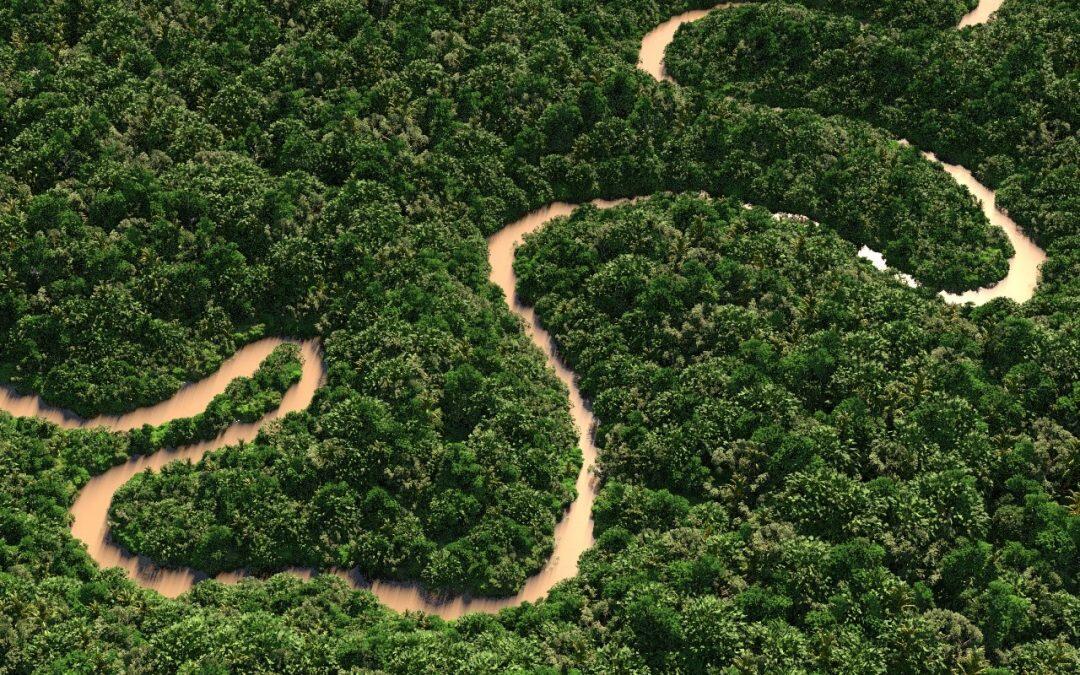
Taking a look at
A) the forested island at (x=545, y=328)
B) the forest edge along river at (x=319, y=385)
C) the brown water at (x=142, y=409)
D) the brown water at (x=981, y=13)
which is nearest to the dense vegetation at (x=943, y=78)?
the forested island at (x=545, y=328)

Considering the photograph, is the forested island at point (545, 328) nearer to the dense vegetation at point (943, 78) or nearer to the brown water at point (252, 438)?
the dense vegetation at point (943, 78)

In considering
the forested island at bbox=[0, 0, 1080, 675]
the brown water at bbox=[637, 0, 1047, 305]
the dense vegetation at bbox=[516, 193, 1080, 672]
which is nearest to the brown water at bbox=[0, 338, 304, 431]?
the forested island at bbox=[0, 0, 1080, 675]

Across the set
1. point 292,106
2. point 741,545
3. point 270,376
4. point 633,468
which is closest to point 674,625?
point 741,545

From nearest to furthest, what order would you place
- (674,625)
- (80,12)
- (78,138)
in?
(674,625) < (78,138) < (80,12)

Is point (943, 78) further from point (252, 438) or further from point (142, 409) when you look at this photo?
point (142, 409)

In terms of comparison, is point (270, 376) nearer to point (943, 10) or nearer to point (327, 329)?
point (327, 329)

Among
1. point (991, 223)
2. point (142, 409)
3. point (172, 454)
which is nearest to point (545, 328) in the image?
point (172, 454)
